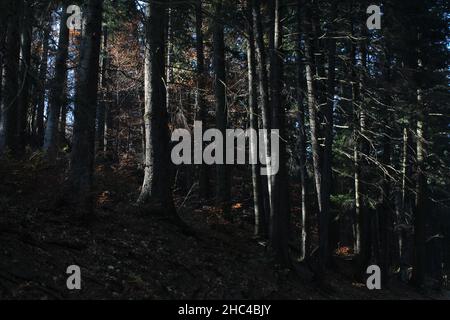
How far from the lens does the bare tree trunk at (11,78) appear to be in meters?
7.91

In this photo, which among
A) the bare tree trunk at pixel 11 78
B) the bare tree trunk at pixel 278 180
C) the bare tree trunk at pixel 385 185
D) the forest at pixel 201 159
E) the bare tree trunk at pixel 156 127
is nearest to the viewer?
the bare tree trunk at pixel 11 78

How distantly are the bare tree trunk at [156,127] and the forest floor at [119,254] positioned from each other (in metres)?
0.52

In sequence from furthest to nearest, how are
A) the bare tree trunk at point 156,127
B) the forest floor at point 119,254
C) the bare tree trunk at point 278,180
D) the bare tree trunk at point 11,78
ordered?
the bare tree trunk at point 278,180, the bare tree trunk at point 156,127, the forest floor at point 119,254, the bare tree trunk at point 11,78

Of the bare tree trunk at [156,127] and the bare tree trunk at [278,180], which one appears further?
the bare tree trunk at [278,180]

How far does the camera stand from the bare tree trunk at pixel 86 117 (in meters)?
10.9

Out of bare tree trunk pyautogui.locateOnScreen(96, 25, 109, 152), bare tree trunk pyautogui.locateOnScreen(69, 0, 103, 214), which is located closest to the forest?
bare tree trunk pyautogui.locateOnScreen(69, 0, 103, 214)

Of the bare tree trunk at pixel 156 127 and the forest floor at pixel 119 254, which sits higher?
the bare tree trunk at pixel 156 127

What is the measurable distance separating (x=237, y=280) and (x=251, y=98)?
614 centimetres

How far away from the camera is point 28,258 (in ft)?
27.5

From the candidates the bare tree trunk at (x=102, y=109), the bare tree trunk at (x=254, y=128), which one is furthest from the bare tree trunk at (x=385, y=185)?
the bare tree trunk at (x=102, y=109)

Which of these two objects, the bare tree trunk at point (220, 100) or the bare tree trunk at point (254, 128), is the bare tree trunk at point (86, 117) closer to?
the bare tree trunk at point (254, 128)

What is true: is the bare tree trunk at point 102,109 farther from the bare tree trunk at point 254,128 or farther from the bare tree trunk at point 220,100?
the bare tree trunk at point 254,128
